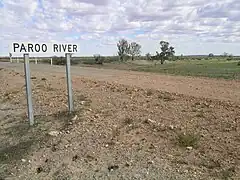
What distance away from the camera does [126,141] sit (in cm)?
641

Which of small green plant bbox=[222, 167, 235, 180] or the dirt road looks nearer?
small green plant bbox=[222, 167, 235, 180]

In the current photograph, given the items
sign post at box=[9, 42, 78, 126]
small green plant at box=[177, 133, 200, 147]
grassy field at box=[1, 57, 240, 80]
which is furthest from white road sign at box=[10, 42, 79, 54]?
grassy field at box=[1, 57, 240, 80]

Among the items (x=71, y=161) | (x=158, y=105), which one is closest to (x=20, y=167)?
(x=71, y=161)

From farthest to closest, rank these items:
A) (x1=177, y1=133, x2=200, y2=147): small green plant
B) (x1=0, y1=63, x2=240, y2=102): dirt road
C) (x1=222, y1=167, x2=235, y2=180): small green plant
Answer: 1. (x1=0, y1=63, x2=240, y2=102): dirt road
2. (x1=177, y1=133, x2=200, y2=147): small green plant
3. (x1=222, y1=167, x2=235, y2=180): small green plant

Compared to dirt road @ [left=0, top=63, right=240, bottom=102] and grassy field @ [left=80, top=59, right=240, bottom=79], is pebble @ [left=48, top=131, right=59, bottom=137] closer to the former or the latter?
dirt road @ [left=0, top=63, right=240, bottom=102]

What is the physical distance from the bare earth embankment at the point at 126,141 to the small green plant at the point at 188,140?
17 mm

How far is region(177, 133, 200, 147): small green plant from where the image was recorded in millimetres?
5941

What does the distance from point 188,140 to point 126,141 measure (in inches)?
44.3

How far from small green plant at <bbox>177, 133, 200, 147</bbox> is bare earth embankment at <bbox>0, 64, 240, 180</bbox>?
0.02 m

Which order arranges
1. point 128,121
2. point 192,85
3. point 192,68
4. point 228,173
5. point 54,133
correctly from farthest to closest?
1. point 192,68
2. point 192,85
3. point 128,121
4. point 54,133
5. point 228,173

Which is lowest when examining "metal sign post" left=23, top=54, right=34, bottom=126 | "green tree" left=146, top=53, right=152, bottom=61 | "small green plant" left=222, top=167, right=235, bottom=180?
"green tree" left=146, top=53, right=152, bottom=61

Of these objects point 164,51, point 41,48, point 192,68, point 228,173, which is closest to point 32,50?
point 41,48

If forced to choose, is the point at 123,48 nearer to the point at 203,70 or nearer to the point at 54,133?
the point at 203,70

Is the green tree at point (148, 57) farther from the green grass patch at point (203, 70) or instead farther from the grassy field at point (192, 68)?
the green grass patch at point (203, 70)
